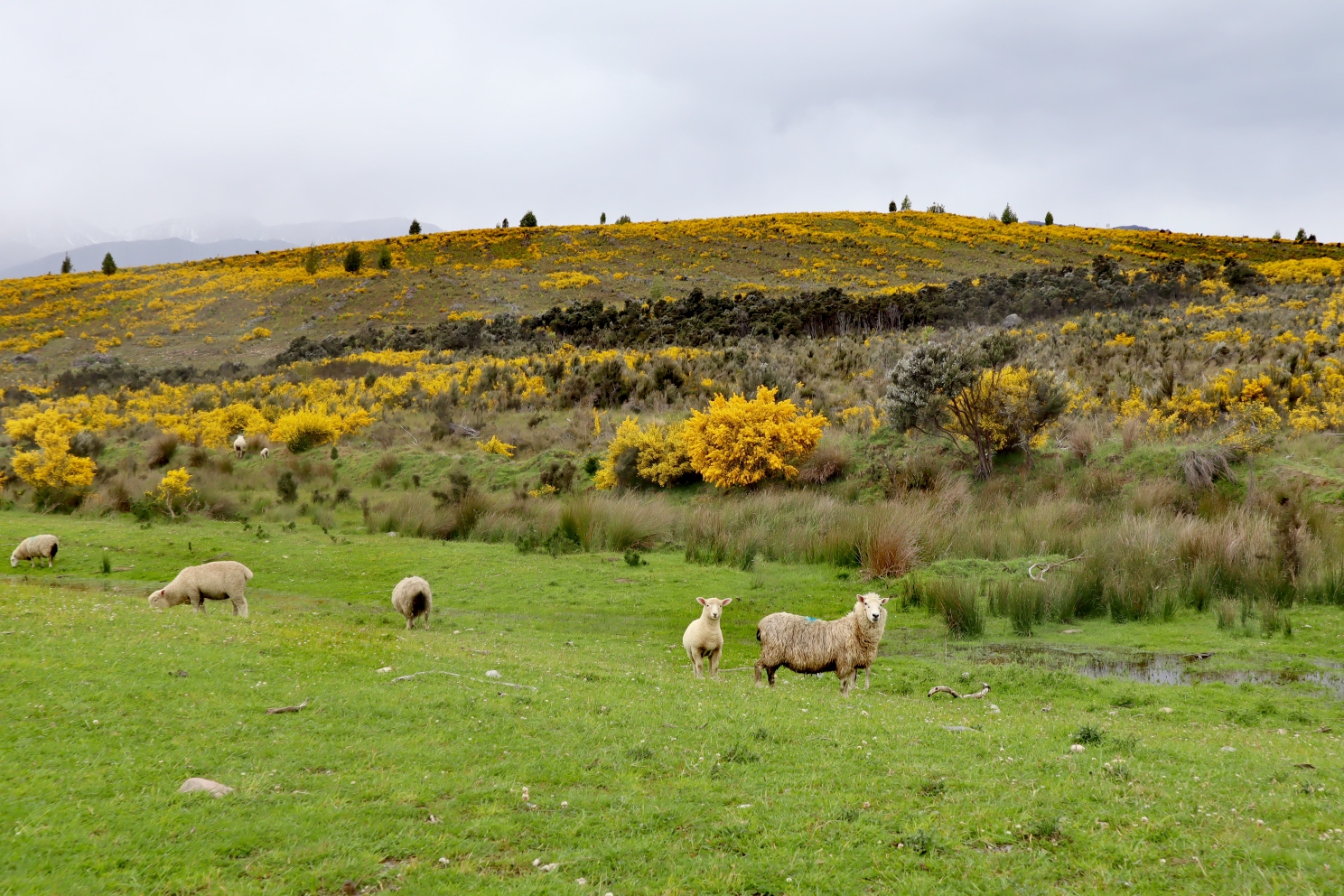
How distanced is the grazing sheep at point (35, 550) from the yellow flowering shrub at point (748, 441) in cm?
1536

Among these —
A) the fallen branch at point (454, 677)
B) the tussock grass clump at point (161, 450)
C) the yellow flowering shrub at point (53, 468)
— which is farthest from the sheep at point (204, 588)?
the tussock grass clump at point (161, 450)

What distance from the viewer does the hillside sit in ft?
186

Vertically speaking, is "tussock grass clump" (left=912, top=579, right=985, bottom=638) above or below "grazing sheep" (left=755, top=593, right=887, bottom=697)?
below

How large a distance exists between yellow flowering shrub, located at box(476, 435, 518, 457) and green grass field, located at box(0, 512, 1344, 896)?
55.9 feet

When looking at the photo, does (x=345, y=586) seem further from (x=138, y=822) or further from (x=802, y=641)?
(x=138, y=822)

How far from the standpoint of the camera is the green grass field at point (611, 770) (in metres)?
4.41

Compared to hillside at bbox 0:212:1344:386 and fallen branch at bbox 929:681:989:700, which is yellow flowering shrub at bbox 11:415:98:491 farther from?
fallen branch at bbox 929:681:989:700

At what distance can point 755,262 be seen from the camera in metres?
67.7

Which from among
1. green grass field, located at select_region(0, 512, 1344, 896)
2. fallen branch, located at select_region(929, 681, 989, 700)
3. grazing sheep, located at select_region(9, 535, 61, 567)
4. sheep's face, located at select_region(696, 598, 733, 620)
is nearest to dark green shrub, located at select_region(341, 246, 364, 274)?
grazing sheep, located at select_region(9, 535, 61, 567)

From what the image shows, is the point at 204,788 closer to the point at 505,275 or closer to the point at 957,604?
the point at 957,604

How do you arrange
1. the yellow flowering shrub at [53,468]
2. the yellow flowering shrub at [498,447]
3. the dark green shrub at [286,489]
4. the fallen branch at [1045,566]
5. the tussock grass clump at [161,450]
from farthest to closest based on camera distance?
the tussock grass clump at [161,450] < the yellow flowering shrub at [498,447] < the dark green shrub at [286,489] < the yellow flowering shrub at [53,468] < the fallen branch at [1045,566]

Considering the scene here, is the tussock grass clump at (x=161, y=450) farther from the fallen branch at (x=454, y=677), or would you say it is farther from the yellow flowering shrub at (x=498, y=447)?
the fallen branch at (x=454, y=677)

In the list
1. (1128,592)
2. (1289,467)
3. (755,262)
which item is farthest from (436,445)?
(755,262)

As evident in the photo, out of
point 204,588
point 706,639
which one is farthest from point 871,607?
point 204,588
